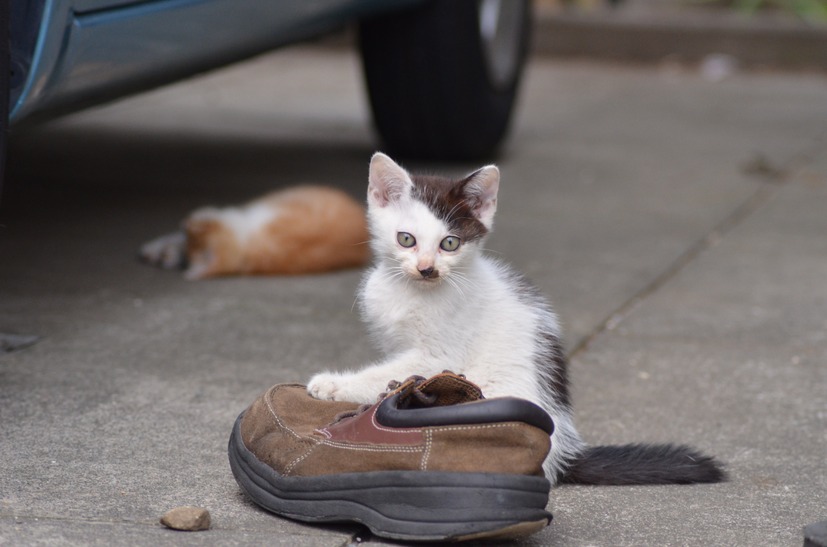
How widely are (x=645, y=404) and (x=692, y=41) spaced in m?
7.94

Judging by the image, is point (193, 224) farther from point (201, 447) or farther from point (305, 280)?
point (201, 447)

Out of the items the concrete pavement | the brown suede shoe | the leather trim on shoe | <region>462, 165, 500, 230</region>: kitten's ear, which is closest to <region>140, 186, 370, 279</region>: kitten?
the concrete pavement

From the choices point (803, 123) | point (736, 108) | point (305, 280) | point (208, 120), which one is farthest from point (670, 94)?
point (305, 280)

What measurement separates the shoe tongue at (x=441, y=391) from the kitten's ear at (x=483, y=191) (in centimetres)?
57

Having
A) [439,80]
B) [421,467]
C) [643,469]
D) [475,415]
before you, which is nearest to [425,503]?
[421,467]

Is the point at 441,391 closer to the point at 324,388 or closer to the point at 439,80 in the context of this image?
the point at 324,388

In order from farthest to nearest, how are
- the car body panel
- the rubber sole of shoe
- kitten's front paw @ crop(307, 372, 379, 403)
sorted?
the car body panel, kitten's front paw @ crop(307, 372, 379, 403), the rubber sole of shoe

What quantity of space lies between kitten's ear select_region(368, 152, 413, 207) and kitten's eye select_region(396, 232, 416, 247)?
0.11 metres

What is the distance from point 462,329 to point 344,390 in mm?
318

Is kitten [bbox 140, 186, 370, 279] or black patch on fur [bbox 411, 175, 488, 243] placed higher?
black patch on fur [bbox 411, 175, 488, 243]

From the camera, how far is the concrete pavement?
8.47ft

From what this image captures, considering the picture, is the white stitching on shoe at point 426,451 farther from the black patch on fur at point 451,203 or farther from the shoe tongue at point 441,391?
the black patch on fur at point 451,203

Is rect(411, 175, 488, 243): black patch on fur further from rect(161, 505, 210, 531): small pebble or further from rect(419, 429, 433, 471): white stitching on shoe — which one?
rect(161, 505, 210, 531): small pebble

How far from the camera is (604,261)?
4781 mm
